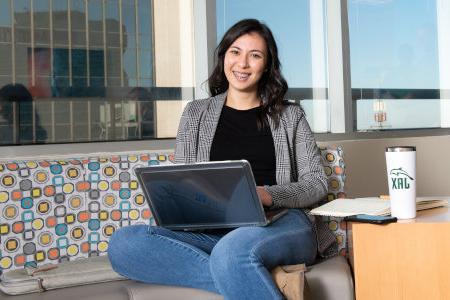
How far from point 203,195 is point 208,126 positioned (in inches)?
20.5

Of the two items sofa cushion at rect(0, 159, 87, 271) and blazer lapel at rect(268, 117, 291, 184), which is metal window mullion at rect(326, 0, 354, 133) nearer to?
blazer lapel at rect(268, 117, 291, 184)

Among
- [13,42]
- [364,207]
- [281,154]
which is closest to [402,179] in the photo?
[364,207]

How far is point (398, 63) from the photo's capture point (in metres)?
3.24

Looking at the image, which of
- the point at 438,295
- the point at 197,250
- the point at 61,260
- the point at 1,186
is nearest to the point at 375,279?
the point at 438,295

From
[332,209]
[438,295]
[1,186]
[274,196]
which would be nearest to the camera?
[438,295]

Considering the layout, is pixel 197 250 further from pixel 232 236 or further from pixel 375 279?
pixel 375 279

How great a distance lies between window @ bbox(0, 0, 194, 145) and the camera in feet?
7.17

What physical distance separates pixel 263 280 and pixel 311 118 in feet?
5.81

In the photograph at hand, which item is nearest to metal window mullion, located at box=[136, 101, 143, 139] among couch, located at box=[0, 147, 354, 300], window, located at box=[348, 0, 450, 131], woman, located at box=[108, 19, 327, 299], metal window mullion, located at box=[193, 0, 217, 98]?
metal window mullion, located at box=[193, 0, 217, 98]

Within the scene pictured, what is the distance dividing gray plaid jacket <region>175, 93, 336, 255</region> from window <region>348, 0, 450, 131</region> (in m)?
1.34

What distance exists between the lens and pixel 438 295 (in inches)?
47.5

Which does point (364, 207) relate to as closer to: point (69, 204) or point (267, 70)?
point (267, 70)

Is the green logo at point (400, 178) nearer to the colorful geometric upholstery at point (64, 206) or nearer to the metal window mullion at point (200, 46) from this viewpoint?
the colorful geometric upholstery at point (64, 206)

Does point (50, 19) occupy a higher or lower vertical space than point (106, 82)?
higher
